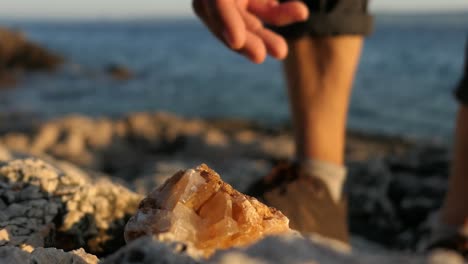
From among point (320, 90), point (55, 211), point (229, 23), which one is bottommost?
point (320, 90)

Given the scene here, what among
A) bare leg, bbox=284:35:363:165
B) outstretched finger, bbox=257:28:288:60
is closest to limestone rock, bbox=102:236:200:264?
outstretched finger, bbox=257:28:288:60

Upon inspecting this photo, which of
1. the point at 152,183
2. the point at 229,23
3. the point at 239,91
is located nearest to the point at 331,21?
the point at 229,23

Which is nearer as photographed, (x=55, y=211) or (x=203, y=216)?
(x=203, y=216)

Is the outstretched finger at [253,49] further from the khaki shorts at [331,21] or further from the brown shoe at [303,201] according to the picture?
the khaki shorts at [331,21]

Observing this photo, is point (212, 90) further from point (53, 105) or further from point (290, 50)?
point (290, 50)

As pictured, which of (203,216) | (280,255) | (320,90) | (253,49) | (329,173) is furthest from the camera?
(320,90)

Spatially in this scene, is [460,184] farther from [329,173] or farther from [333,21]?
[333,21]

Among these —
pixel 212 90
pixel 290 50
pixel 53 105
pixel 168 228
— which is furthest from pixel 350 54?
pixel 212 90

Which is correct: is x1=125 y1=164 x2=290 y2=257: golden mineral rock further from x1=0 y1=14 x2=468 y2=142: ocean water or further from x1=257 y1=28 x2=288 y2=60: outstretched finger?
x1=0 y1=14 x2=468 y2=142: ocean water
